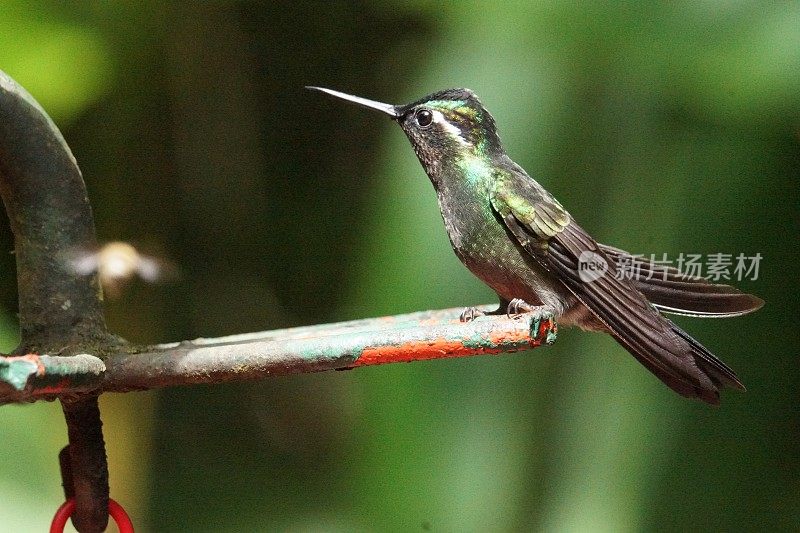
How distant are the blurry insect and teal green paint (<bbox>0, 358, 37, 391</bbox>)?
36cm

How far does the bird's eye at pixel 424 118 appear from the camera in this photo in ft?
4.23

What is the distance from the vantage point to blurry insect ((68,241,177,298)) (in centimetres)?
111

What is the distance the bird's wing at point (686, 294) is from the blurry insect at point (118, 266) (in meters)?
0.72

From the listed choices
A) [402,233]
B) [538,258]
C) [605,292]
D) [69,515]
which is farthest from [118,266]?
[605,292]

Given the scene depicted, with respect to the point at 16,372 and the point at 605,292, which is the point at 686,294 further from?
the point at 16,372

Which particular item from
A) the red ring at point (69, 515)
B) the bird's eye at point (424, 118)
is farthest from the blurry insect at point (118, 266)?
the bird's eye at point (424, 118)

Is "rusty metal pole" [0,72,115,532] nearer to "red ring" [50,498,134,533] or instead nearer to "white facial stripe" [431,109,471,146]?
"red ring" [50,498,134,533]

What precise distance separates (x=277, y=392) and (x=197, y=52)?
774 millimetres

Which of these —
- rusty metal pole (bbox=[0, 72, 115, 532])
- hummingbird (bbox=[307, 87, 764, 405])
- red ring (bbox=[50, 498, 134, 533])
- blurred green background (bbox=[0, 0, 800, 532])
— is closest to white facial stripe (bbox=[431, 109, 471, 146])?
hummingbird (bbox=[307, 87, 764, 405])

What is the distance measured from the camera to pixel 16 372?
0.73 metres

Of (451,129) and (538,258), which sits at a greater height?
(451,129)

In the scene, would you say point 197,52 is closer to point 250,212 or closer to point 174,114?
point 174,114

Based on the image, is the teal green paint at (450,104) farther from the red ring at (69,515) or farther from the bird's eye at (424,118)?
the red ring at (69,515)

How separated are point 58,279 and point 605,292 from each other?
2.29 ft
